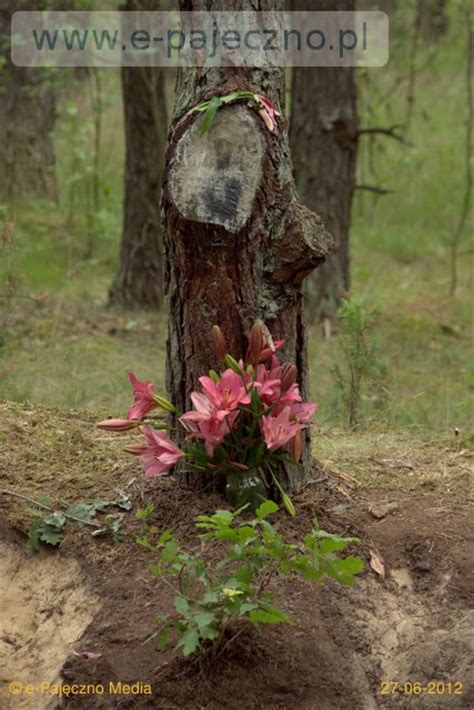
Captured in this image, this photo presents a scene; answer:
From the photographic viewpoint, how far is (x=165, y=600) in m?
3.08

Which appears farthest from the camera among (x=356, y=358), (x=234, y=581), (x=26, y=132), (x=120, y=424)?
(x=26, y=132)

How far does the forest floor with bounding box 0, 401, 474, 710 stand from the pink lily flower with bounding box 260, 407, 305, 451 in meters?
0.31

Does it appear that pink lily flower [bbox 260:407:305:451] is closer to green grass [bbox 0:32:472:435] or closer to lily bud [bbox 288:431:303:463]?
lily bud [bbox 288:431:303:463]

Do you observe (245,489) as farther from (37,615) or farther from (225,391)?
(37,615)

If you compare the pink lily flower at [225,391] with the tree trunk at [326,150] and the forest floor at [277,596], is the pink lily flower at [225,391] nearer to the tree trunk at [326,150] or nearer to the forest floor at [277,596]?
the forest floor at [277,596]

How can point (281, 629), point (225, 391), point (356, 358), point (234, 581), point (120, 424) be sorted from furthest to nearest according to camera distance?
point (356, 358), point (120, 424), point (225, 391), point (281, 629), point (234, 581)

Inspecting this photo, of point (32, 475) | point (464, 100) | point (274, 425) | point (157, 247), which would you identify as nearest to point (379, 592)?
point (274, 425)

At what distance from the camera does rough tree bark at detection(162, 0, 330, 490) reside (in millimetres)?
3238

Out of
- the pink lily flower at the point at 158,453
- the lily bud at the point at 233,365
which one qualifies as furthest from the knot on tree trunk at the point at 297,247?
the pink lily flower at the point at 158,453

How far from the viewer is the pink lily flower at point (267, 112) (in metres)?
3.32

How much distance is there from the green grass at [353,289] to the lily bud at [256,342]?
138 cm

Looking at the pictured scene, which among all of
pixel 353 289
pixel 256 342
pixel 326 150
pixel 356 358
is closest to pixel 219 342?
pixel 256 342

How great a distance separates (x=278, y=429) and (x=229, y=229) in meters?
0.58

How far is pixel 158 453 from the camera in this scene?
3.24m
